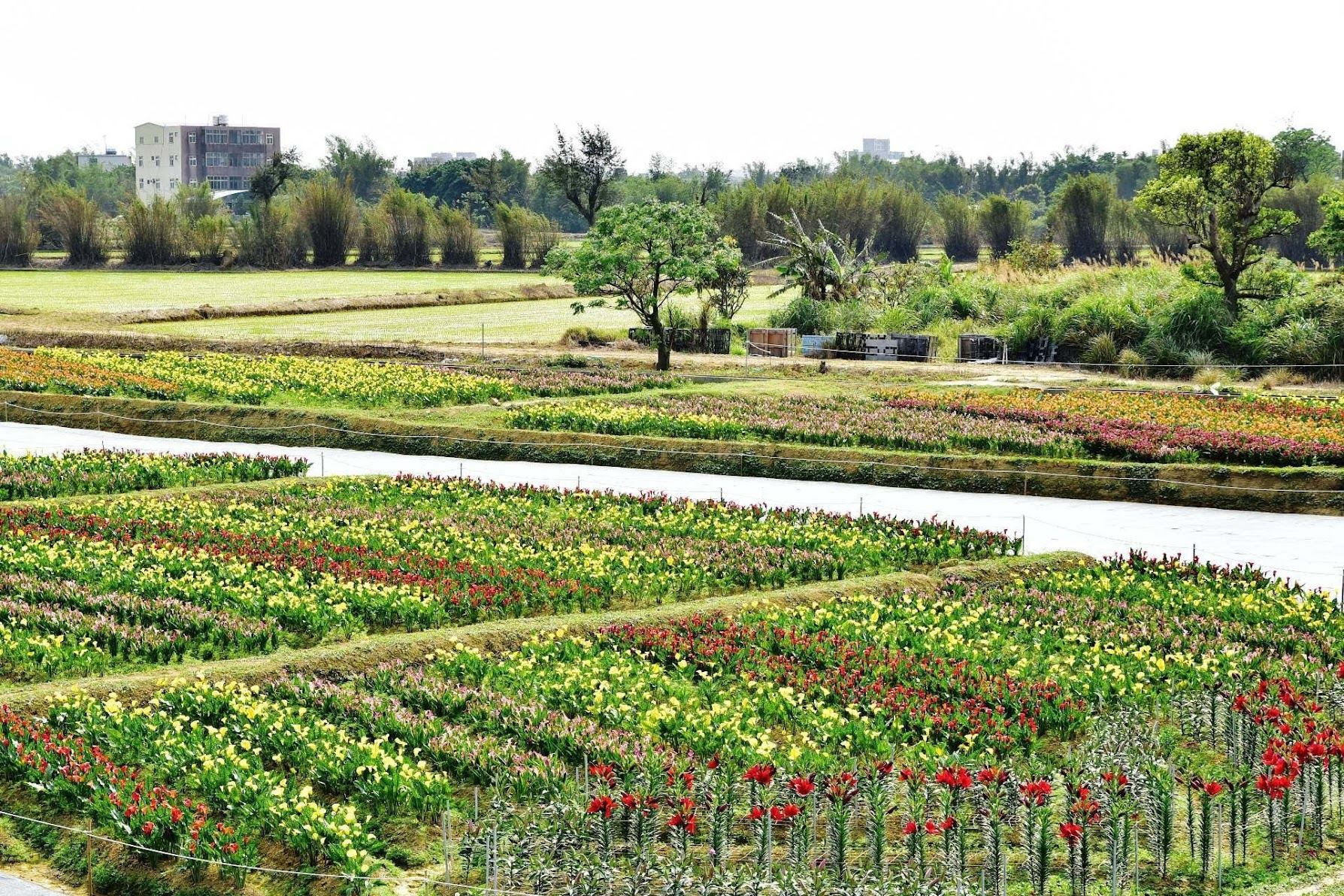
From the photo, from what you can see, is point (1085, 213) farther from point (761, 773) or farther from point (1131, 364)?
point (761, 773)

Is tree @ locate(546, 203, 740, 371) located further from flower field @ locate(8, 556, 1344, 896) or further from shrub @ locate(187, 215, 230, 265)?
shrub @ locate(187, 215, 230, 265)

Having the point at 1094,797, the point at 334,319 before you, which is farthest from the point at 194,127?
the point at 1094,797

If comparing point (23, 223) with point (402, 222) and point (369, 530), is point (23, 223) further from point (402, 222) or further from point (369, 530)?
point (369, 530)

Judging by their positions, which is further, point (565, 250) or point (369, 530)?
point (565, 250)

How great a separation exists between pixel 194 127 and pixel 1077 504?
161571 mm

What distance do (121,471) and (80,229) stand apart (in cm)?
6342

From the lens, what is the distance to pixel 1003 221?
84750 mm

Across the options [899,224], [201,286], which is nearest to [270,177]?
[201,286]

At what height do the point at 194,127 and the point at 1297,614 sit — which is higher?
the point at 194,127

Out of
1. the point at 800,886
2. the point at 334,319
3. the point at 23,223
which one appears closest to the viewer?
the point at 800,886

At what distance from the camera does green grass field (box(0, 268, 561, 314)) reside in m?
58.9

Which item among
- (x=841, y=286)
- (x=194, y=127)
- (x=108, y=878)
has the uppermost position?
(x=194, y=127)

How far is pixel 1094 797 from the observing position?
9898 mm

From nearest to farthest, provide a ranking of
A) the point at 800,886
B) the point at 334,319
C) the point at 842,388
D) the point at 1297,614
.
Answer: the point at 800,886, the point at 1297,614, the point at 842,388, the point at 334,319
